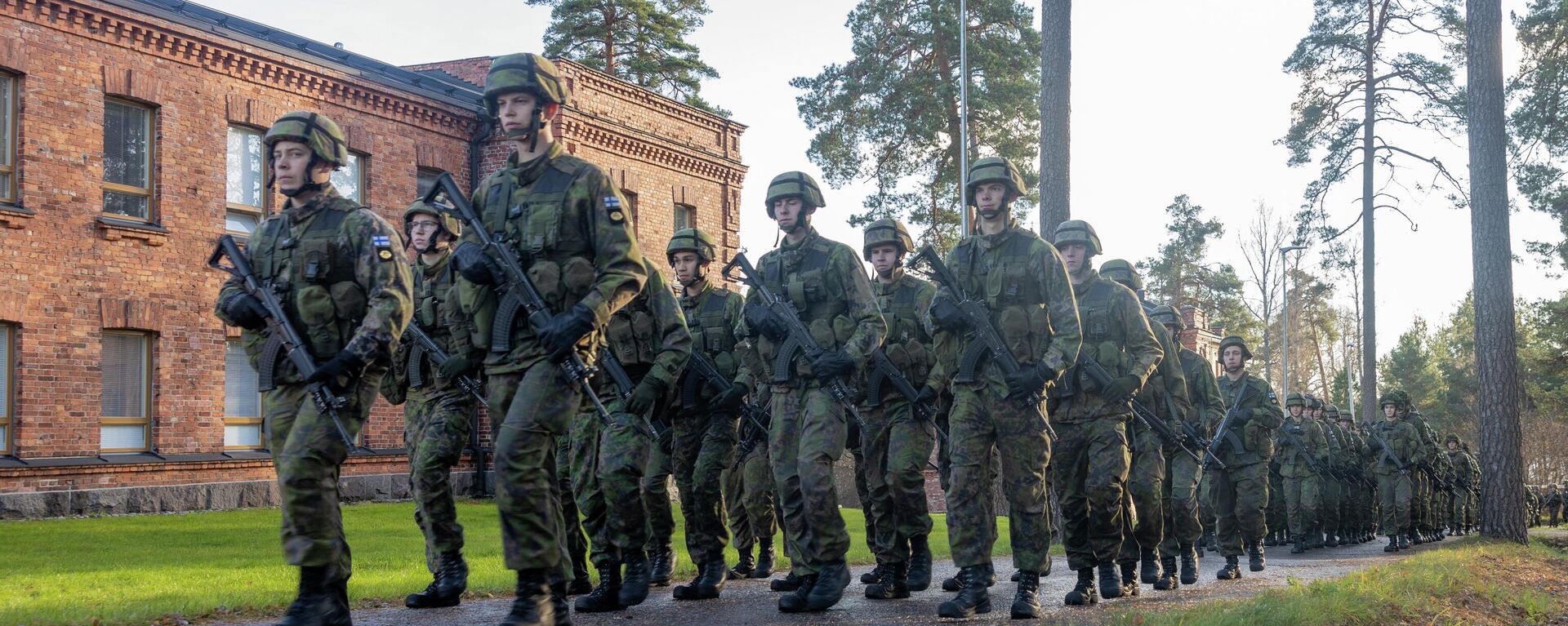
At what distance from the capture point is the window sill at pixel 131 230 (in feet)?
65.1

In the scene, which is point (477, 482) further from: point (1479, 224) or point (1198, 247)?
point (1198, 247)

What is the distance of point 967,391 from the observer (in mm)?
8469

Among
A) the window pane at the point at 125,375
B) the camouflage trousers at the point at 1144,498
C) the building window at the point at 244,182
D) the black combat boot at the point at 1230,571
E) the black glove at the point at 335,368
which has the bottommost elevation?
the black combat boot at the point at 1230,571

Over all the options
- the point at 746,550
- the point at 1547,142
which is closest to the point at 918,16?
the point at 1547,142

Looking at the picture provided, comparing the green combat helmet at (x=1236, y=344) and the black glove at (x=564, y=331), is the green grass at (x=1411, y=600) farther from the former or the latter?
the black glove at (x=564, y=331)

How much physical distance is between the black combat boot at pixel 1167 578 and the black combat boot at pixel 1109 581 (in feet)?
3.88

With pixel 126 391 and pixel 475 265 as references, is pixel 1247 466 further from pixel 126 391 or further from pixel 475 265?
pixel 126 391

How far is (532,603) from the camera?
597 centimetres

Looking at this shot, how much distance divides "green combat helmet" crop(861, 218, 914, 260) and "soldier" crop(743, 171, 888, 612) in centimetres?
138

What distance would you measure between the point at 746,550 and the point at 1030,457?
3428 mm

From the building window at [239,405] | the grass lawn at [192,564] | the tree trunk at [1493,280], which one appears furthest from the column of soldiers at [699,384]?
the building window at [239,405]

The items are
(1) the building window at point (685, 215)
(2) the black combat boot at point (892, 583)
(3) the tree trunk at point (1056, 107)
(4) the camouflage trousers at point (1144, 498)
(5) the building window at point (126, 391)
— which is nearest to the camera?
(2) the black combat boot at point (892, 583)

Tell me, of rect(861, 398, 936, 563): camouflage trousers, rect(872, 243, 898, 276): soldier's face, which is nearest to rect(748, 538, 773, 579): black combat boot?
rect(861, 398, 936, 563): camouflage trousers

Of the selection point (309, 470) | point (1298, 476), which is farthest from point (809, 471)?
point (1298, 476)
